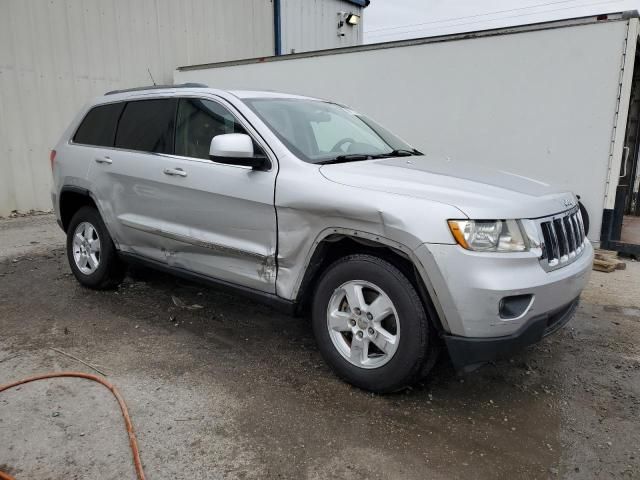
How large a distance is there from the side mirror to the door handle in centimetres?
54

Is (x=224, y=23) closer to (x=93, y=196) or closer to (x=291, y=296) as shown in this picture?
(x=93, y=196)

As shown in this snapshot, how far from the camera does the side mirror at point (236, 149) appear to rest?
312 centimetres

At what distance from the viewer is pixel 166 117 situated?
13.2ft

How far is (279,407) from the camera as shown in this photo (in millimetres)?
2869

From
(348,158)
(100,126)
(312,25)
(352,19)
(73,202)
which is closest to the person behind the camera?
(348,158)

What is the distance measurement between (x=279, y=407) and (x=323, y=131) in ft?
6.58

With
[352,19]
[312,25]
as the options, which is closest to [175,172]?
[312,25]

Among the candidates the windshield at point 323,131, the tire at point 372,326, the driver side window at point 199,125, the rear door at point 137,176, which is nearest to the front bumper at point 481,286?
the tire at point 372,326

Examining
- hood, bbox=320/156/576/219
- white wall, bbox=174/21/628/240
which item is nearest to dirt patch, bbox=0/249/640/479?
hood, bbox=320/156/576/219

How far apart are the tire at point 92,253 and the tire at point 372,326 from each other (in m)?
2.33

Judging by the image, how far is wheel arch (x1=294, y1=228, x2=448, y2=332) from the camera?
265 centimetres

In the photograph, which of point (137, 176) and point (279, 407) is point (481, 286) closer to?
point (279, 407)

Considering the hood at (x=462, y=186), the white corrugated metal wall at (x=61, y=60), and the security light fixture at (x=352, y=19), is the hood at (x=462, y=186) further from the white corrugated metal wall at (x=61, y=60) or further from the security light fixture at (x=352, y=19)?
the security light fixture at (x=352, y=19)

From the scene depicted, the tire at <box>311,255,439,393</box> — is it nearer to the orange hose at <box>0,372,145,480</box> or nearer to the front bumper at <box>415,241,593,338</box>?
the front bumper at <box>415,241,593,338</box>
